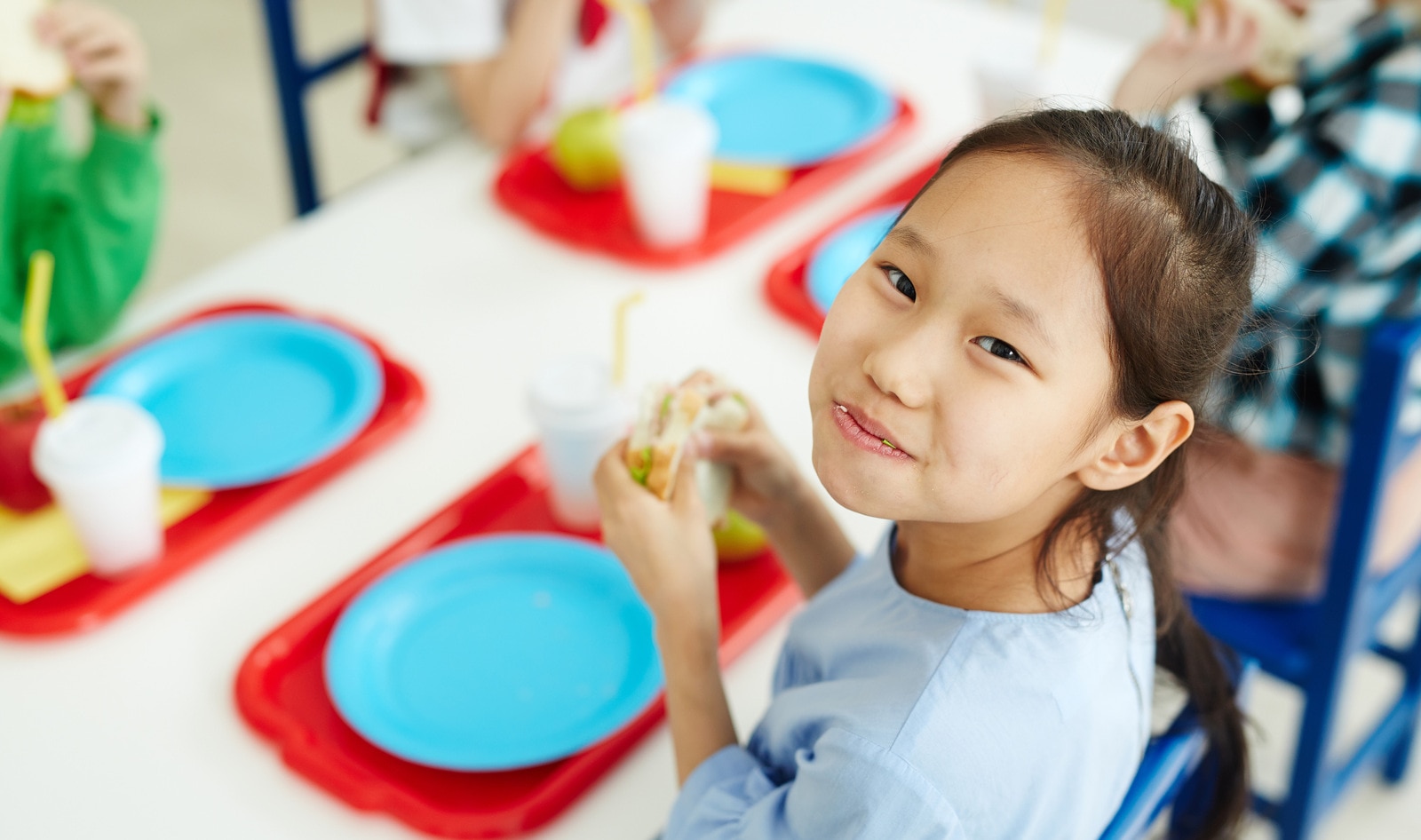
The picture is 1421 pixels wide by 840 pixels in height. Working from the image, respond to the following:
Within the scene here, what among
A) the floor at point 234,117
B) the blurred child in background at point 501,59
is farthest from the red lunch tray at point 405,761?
the floor at point 234,117

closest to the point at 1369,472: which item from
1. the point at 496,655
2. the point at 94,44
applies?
the point at 496,655

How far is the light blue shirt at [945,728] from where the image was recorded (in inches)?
26.1

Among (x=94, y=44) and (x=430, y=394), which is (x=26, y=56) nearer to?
(x=94, y=44)

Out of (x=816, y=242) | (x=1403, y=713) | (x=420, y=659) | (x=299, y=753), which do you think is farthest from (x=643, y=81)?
(x=1403, y=713)

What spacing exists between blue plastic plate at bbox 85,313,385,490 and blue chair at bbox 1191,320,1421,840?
2.70ft

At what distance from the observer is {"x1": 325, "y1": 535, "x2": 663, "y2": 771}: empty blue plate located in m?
0.89

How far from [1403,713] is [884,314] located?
1.22 meters

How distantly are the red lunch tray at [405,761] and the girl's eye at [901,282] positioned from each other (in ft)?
1.16

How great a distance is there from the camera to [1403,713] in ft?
5.18

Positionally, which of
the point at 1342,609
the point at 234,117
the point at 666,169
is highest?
the point at 666,169

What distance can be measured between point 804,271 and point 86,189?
0.71 metres

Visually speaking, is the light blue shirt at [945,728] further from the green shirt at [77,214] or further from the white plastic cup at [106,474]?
the green shirt at [77,214]

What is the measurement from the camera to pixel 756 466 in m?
0.92

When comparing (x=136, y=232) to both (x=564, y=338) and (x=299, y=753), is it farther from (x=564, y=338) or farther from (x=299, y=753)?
(x=299, y=753)
